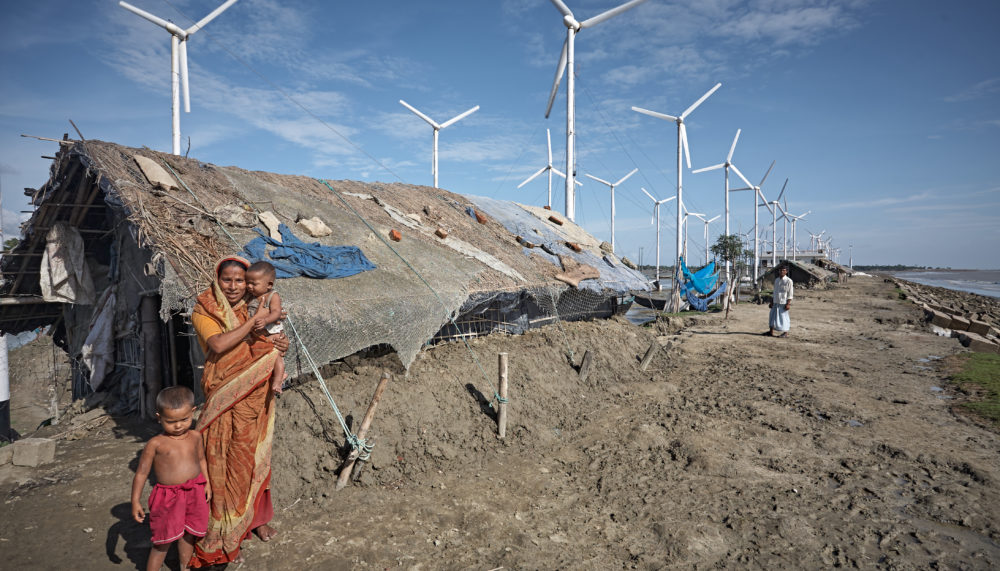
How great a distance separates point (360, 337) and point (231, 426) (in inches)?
81.7

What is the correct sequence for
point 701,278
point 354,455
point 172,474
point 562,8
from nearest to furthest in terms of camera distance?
1. point 172,474
2. point 354,455
3. point 562,8
4. point 701,278

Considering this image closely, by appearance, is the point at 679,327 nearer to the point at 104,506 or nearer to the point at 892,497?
the point at 892,497

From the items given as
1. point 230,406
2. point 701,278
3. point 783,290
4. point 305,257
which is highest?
point 305,257

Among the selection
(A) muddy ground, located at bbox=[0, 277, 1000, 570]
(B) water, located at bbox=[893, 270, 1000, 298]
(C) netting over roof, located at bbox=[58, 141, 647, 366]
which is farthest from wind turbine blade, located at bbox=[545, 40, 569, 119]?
(B) water, located at bbox=[893, 270, 1000, 298]

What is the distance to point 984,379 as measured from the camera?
28.5 ft

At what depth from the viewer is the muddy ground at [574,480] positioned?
3932 mm

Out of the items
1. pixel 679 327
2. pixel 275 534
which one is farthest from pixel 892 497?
pixel 679 327

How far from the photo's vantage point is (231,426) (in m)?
3.42

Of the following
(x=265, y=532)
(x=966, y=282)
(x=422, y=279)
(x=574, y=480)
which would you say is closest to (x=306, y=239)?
(x=422, y=279)

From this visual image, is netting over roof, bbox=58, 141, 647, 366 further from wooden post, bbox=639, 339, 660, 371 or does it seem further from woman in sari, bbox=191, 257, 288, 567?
woman in sari, bbox=191, 257, 288, 567

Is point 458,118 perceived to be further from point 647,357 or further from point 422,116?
point 647,357

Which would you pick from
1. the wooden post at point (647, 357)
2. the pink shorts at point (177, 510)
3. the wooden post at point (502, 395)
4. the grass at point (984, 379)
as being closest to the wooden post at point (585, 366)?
the wooden post at point (647, 357)

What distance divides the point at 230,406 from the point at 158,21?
13275 millimetres

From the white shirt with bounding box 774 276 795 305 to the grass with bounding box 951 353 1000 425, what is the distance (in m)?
3.78
